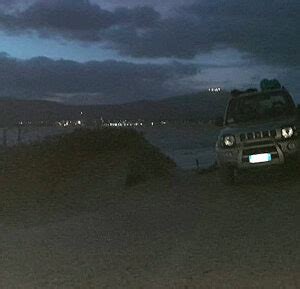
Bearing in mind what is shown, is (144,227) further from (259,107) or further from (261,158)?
(259,107)

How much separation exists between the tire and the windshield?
1.19 metres

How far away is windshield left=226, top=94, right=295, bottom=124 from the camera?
17438 mm

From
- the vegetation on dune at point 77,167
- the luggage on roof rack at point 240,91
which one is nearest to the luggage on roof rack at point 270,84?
the luggage on roof rack at point 240,91

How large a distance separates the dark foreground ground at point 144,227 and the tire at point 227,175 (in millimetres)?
162

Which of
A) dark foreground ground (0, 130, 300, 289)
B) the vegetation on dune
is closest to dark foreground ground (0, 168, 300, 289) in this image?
dark foreground ground (0, 130, 300, 289)

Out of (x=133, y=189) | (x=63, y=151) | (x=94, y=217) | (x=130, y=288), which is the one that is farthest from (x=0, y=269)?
(x=63, y=151)

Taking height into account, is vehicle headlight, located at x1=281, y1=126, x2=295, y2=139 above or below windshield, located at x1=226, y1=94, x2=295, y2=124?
below

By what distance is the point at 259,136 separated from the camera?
1631 centimetres

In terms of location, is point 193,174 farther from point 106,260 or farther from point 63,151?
point 106,260

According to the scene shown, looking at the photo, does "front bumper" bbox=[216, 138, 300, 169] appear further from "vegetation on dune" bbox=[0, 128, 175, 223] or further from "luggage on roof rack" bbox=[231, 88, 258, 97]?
"vegetation on dune" bbox=[0, 128, 175, 223]

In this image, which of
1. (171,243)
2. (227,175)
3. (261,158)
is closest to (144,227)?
(171,243)

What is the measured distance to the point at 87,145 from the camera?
89.7 feet

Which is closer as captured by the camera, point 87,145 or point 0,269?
point 0,269

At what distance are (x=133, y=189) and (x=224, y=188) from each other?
3.29 m
